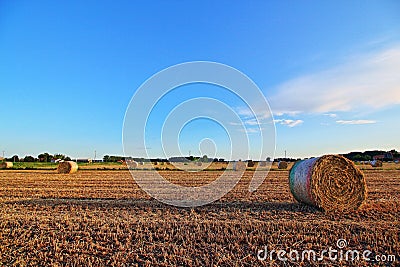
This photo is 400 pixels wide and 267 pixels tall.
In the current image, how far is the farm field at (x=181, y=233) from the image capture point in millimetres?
4914

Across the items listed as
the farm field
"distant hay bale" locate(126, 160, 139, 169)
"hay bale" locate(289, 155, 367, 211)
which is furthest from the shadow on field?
"distant hay bale" locate(126, 160, 139, 169)

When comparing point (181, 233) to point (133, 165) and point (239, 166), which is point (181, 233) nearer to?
point (239, 166)

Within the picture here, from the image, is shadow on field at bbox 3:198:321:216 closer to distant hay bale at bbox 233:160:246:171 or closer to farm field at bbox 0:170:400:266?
farm field at bbox 0:170:400:266

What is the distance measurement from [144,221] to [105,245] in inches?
60.6

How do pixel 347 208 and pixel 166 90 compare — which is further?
pixel 166 90

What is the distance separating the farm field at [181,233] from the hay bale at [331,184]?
345mm

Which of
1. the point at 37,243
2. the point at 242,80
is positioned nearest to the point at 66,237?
the point at 37,243

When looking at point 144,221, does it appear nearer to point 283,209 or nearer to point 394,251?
point 283,209

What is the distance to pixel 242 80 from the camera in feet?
40.8

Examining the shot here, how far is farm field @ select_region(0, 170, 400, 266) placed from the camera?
491 centimetres

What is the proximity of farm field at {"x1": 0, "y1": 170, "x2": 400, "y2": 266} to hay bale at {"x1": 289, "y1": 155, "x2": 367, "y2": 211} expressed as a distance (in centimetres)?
34

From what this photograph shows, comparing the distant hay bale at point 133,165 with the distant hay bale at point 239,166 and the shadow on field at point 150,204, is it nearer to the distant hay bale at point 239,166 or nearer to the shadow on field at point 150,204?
the distant hay bale at point 239,166

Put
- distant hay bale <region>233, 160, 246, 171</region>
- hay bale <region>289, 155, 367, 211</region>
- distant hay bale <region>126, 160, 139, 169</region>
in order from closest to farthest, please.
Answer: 1. hay bale <region>289, 155, 367, 211</region>
2. distant hay bale <region>233, 160, 246, 171</region>
3. distant hay bale <region>126, 160, 139, 169</region>

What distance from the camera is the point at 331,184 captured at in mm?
8859
